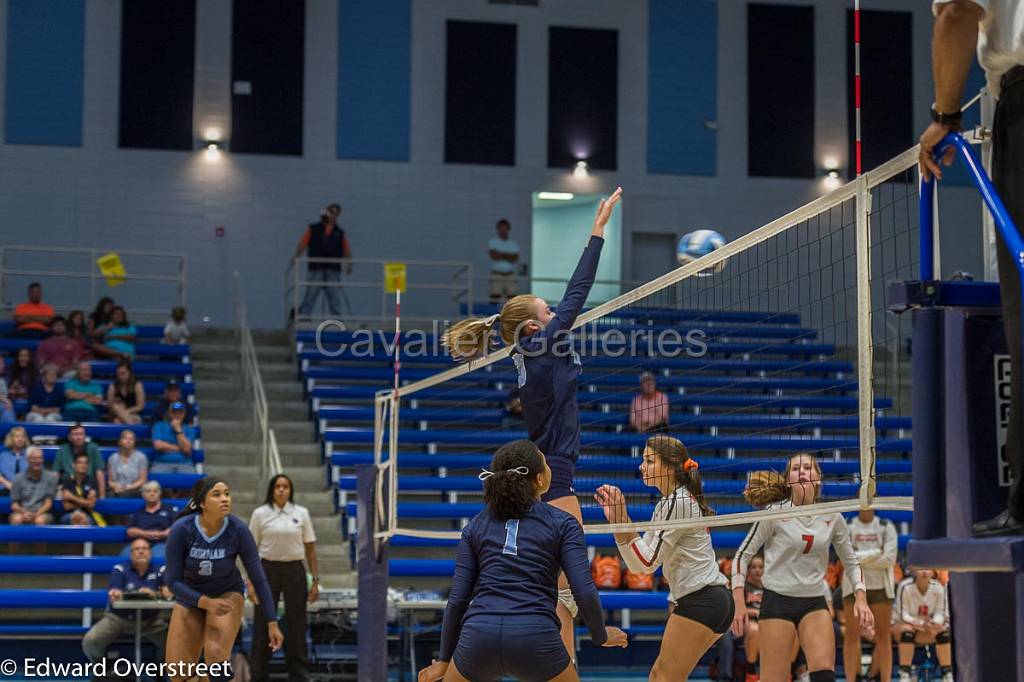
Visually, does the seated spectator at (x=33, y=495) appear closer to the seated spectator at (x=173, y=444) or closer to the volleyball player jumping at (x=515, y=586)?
the seated spectator at (x=173, y=444)

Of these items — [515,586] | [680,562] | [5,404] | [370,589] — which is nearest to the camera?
[515,586]

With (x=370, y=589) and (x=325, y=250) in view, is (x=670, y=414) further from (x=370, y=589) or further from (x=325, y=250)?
(x=370, y=589)

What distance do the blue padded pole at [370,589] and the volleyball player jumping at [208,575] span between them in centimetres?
98

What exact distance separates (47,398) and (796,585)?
37.9 ft

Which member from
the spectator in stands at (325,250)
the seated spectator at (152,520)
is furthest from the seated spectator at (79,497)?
the spectator in stands at (325,250)

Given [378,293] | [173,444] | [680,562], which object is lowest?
[680,562]

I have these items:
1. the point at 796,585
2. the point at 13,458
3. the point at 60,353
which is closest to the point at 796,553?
the point at 796,585

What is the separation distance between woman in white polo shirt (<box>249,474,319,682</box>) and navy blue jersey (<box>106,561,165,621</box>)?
1.01 metres

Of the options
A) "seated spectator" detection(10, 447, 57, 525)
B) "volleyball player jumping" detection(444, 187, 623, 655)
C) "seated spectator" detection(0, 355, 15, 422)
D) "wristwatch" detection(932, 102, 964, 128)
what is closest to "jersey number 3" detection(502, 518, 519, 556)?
"volleyball player jumping" detection(444, 187, 623, 655)

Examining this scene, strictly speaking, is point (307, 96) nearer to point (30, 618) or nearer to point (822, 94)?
point (822, 94)

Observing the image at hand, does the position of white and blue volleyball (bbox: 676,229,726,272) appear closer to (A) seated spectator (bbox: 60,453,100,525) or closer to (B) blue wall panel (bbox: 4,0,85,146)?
(A) seated spectator (bbox: 60,453,100,525)

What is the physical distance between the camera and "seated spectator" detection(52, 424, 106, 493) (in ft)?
47.9

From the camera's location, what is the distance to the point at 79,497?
47.2 feet

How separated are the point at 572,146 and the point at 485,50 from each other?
225cm
